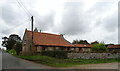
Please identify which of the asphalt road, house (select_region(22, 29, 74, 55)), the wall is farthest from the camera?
house (select_region(22, 29, 74, 55))

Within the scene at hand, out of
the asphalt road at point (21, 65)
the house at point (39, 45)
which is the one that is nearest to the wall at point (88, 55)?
the asphalt road at point (21, 65)

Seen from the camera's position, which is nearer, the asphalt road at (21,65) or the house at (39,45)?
the asphalt road at (21,65)

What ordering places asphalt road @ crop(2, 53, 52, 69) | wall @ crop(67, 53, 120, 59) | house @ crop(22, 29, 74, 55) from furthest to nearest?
house @ crop(22, 29, 74, 55) → wall @ crop(67, 53, 120, 59) → asphalt road @ crop(2, 53, 52, 69)

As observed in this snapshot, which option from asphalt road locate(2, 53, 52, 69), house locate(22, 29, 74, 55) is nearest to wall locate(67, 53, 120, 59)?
asphalt road locate(2, 53, 52, 69)

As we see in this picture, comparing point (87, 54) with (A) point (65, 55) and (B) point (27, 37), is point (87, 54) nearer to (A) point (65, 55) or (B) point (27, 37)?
(A) point (65, 55)

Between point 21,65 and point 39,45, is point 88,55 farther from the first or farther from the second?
point 21,65

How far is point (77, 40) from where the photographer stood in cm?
7469

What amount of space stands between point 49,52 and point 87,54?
304 inches

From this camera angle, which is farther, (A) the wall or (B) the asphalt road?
(A) the wall

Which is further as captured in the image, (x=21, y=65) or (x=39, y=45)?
(x=39, y=45)

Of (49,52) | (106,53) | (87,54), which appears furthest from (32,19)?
(106,53)

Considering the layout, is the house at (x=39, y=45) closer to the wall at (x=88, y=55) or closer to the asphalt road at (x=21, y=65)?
the wall at (x=88, y=55)

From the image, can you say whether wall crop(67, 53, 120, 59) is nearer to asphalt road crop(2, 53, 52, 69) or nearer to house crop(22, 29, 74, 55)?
asphalt road crop(2, 53, 52, 69)

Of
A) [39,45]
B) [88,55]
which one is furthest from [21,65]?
[39,45]
